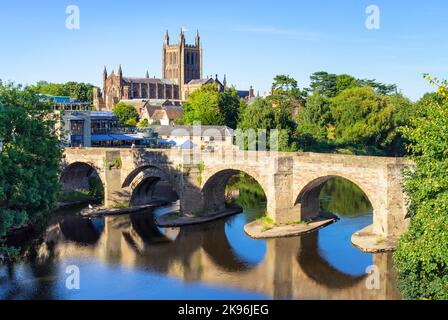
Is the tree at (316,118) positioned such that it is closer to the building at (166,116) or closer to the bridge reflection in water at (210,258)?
the building at (166,116)

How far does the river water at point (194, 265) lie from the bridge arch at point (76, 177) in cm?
1020

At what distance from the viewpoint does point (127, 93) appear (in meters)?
145

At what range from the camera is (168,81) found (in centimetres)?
15850

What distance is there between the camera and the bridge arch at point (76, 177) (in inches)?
2336

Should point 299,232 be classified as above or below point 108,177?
below

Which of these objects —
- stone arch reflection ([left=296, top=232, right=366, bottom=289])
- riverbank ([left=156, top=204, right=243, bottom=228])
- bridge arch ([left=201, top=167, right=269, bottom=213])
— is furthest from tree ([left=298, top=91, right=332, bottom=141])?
stone arch reflection ([left=296, top=232, right=366, bottom=289])

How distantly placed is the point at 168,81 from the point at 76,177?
99744mm

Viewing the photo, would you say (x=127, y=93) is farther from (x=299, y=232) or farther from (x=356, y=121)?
(x=299, y=232)

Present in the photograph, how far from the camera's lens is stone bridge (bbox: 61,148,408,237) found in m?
40.2

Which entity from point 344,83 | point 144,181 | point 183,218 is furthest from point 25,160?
point 344,83

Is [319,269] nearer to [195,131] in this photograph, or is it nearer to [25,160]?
[25,160]
